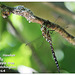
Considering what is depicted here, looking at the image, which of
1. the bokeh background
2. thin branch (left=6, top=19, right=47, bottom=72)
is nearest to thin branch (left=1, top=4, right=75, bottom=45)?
the bokeh background

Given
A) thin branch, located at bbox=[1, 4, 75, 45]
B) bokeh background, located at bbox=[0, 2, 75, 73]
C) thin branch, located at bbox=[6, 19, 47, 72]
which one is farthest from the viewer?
thin branch, located at bbox=[6, 19, 47, 72]

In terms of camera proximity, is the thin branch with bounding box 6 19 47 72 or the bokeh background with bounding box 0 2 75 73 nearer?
the bokeh background with bounding box 0 2 75 73

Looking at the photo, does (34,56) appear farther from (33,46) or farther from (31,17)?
(31,17)

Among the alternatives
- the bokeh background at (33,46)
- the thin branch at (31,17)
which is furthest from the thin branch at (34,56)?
the thin branch at (31,17)

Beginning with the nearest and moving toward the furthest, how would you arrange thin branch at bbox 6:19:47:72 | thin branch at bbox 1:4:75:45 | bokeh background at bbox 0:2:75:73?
thin branch at bbox 1:4:75:45 → bokeh background at bbox 0:2:75:73 → thin branch at bbox 6:19:47:72

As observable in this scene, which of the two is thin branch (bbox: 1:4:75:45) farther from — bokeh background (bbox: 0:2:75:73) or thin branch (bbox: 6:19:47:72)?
thin branch (bbox: 6:19:47:72)

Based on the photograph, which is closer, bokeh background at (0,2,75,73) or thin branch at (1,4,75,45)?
thin branch at (1,4,75,45)

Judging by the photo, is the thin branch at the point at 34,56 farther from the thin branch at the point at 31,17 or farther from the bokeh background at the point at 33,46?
the thin branch at the point at 31,17

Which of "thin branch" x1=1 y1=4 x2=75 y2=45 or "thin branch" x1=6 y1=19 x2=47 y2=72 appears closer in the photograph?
"thin branch" x1=1 y1=4 x2=75 y2=45

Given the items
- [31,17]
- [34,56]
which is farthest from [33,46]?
[31,17]
